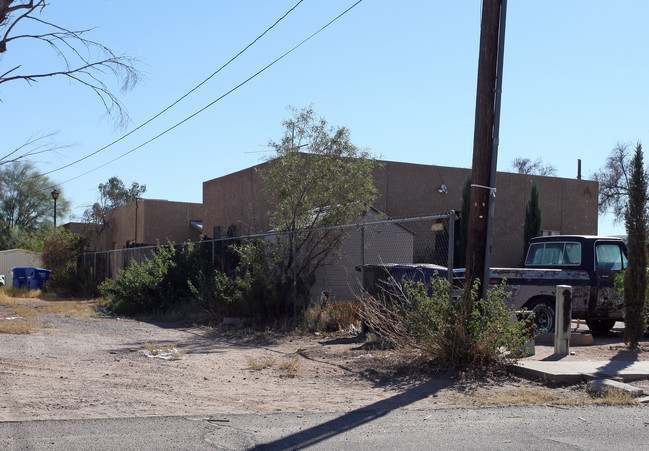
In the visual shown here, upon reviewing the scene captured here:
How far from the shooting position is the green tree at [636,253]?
33.8 ft

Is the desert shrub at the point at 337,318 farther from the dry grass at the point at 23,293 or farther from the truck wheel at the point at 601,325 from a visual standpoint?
the dry grass at the point at 23,293

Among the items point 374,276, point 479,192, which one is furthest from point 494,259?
point 479,192

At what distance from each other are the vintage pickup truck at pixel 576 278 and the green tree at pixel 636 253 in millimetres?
1844

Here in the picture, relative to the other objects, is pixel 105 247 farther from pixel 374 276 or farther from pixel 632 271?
pixel 632 271

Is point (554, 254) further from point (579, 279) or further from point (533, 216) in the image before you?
point (533, 216)

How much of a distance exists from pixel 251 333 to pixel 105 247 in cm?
2987

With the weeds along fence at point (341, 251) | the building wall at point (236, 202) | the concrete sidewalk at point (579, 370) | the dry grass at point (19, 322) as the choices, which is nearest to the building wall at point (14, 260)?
the building wall at point (236, 202)

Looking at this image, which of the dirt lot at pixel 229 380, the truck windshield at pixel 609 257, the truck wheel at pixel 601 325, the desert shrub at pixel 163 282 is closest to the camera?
the dirt lot at pixel 229 380

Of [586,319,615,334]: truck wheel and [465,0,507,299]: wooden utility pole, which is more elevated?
[465,0,507,299]: wooden utility pole

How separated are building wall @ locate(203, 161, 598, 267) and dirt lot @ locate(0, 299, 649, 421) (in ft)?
34.6

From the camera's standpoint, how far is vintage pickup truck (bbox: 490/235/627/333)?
482 inches

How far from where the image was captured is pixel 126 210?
36.9 meters

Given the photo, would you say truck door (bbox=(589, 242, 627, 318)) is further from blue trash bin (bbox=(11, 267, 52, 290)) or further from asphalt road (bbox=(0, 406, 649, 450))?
blue trash bin (bbox=(11, 267, 52, 290))

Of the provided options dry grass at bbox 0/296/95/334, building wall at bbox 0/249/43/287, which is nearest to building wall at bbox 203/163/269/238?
dry grass at bbox 0/296/95/334
